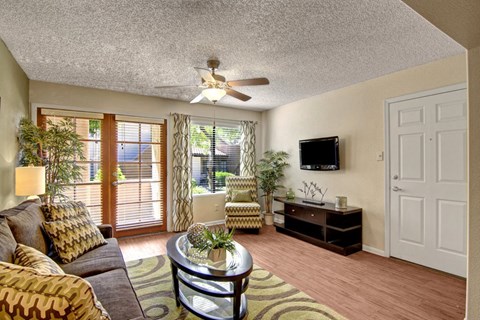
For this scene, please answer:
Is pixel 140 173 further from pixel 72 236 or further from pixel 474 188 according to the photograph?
pixel 474 188

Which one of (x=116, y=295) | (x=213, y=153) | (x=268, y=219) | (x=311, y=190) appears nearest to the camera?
(x=116, y=295)

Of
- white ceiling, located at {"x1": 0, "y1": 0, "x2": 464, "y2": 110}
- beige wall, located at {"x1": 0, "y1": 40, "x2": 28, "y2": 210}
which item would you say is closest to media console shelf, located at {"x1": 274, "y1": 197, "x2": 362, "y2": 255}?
white ceiling, located at {"x1": 0, "y1": 0, "x2": 464, "y2": 110}

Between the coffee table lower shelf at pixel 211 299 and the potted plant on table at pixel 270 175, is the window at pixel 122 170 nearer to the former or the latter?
the potted plant on table at pixel 270 175

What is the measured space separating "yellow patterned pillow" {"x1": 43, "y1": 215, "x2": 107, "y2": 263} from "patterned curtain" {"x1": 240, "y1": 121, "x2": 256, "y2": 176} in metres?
3.47

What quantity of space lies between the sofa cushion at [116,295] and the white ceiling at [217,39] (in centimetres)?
202

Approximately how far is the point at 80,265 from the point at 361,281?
275cm

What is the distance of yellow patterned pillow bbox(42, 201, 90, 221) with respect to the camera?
2.19 m

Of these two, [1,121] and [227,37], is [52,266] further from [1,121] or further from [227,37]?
[227,37]

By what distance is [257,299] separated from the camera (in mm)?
2277

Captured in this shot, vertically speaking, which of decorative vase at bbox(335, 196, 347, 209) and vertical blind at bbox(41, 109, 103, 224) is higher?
vertical blind at bbox(41, 109, 103, 224)

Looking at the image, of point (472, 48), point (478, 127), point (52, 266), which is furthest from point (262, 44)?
point (52, 266)

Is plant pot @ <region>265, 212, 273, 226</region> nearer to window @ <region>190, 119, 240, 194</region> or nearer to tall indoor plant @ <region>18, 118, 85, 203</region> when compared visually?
window @ <region>190, 119, 240, 194</region>

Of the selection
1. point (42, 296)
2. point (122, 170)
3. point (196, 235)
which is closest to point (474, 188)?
point (196, 235)

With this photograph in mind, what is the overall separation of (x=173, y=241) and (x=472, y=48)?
296 cm
